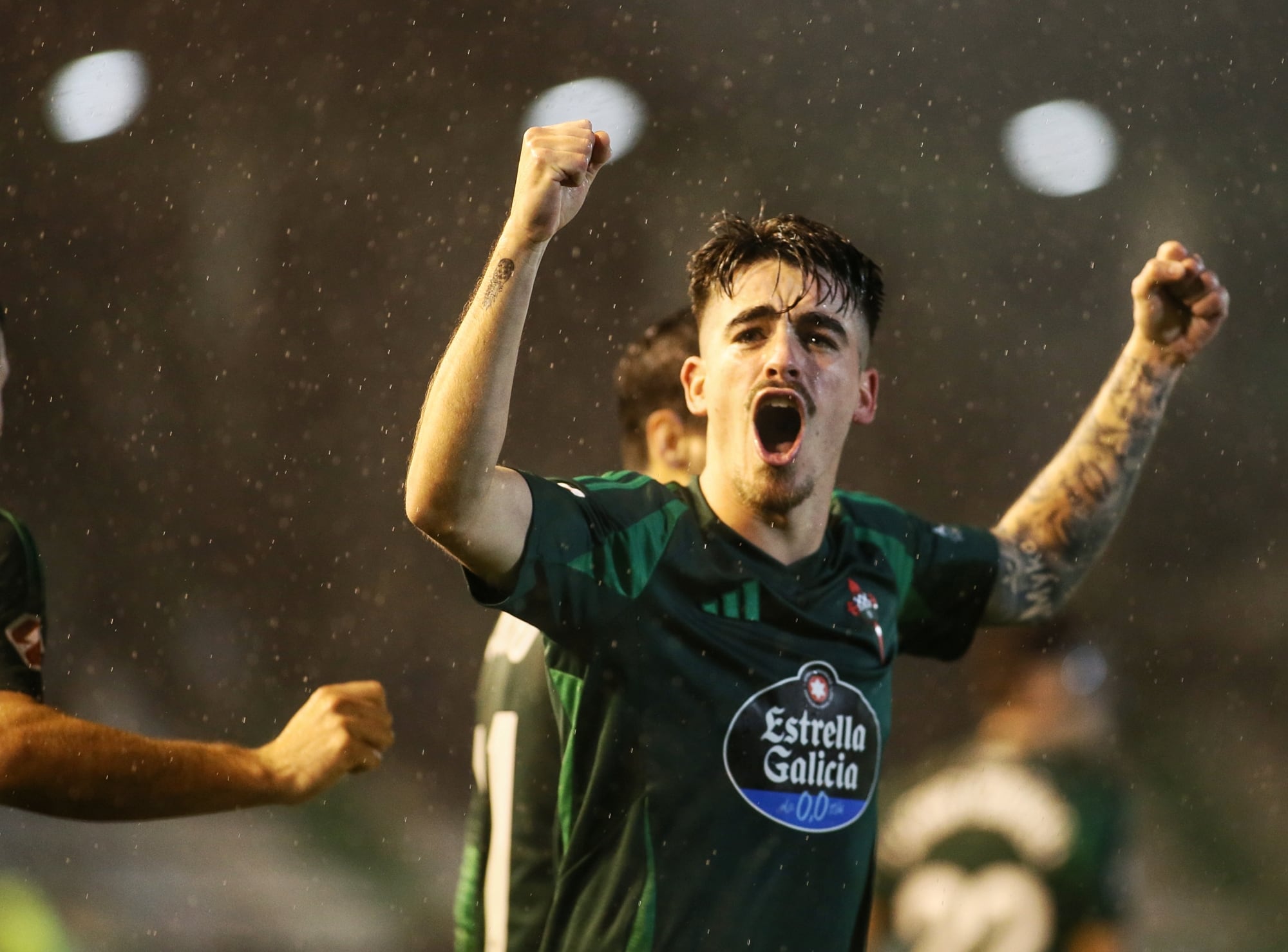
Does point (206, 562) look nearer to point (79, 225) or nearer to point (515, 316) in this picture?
point (79, 225)

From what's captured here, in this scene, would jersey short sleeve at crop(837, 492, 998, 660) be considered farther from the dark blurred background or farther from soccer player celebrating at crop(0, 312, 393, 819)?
the dark blurred background

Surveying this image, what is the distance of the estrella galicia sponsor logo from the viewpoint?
1.61m

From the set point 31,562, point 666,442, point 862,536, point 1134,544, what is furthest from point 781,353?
point 1134,544

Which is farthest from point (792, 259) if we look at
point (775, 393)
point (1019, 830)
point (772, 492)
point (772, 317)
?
point (1019, 830)

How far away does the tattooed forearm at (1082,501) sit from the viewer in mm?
2020

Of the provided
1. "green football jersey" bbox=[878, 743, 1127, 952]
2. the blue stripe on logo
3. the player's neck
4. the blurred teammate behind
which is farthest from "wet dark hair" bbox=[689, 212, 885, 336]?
"green football jersey" bbox=[878, 743, 1127, 952]

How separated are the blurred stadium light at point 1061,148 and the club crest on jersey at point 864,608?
3863mm

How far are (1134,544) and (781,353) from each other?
3.70 metres

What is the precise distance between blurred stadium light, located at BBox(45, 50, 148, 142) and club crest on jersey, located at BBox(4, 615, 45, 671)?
3874mm

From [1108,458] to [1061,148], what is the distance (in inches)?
139

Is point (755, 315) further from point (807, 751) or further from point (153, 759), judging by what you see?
point (153, 759)

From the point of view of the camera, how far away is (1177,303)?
204 centimetres

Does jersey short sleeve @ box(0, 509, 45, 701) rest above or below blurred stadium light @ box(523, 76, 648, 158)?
below

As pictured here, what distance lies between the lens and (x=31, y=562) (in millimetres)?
1891
